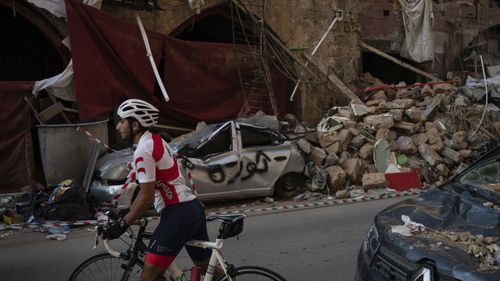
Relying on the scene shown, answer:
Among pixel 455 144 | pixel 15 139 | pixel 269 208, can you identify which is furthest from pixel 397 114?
pixel 15 139

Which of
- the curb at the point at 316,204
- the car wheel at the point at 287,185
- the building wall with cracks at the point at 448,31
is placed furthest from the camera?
the building wall with cracks at the point at 448,31

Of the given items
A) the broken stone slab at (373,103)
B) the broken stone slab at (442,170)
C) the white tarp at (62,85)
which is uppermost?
the white tarp at (62,85)

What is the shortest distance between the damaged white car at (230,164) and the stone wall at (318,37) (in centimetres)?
516

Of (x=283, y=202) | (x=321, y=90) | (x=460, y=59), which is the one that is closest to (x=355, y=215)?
(x=283, y=202)

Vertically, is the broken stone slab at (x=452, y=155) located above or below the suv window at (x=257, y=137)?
below

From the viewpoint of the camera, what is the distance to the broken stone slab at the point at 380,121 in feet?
42.7

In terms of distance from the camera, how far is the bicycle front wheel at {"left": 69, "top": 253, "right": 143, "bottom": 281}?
3.88 metres

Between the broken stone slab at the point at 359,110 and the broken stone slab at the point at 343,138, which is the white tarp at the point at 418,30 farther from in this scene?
the broken stone slab at the point at 343,138

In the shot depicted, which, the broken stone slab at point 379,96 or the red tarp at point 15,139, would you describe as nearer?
the red tarp at point 15,139

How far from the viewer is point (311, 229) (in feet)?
26.2

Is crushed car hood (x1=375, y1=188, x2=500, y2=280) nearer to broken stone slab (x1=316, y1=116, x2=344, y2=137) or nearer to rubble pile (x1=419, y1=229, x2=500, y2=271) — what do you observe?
rubble pile (x1=419, y1=229, x2=500, y2=271)

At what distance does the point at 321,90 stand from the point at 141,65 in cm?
607

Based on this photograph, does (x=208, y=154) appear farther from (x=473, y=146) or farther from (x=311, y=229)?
(x=473, y=146)

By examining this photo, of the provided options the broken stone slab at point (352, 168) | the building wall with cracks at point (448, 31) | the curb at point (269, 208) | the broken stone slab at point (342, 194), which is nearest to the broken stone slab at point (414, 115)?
the broken stone slab at point (352, 168)
